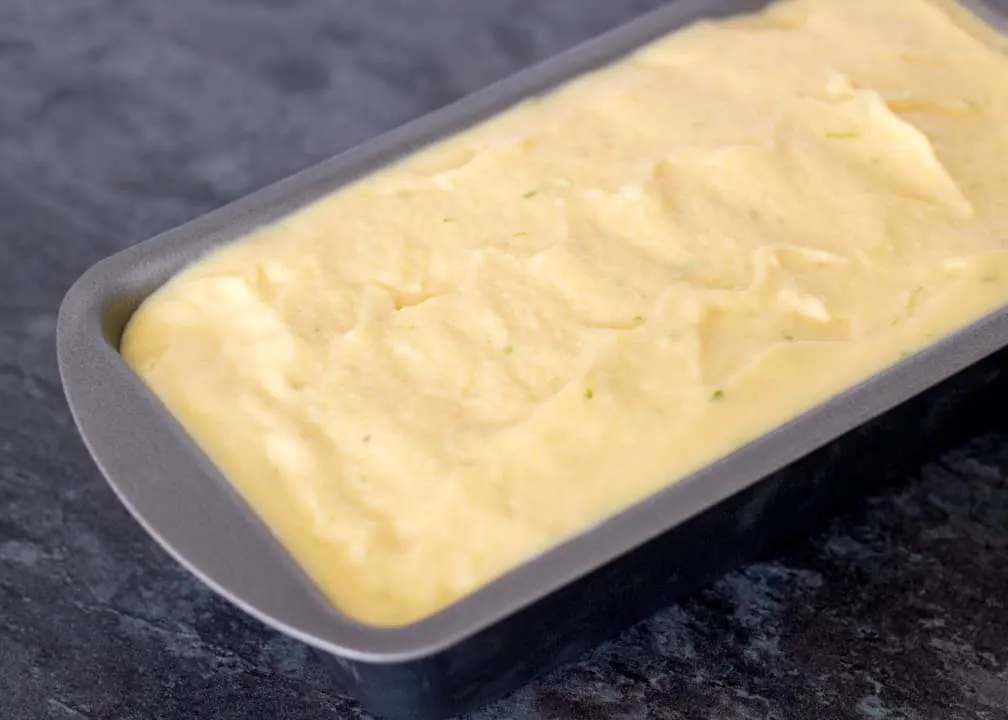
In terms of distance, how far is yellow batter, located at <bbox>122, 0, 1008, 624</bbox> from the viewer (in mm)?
1505

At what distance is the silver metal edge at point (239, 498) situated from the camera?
4.51 ft

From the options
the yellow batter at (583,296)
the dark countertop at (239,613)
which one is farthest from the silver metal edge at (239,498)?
the dark countertop at (239,613)

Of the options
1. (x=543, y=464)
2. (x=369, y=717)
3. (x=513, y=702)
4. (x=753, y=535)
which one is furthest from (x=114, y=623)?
(x=753, y=535)

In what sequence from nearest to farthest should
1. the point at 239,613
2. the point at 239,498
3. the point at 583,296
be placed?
the point at 239,498 < the point at 583,296 < the point at 239,613

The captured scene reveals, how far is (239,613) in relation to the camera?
71.6 inches

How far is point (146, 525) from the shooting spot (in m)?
1.46

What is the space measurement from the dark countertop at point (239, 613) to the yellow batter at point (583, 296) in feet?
1.17

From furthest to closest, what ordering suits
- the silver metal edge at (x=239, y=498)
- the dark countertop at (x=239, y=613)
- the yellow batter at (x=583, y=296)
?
the dark countertop at (x=239, y=613)
the yellow batter at (x=583, y=296)
the silver metal edge at (x=239, y=498)

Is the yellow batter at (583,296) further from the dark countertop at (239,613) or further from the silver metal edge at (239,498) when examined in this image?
the dark countertop at (239,613)

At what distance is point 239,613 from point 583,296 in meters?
0.64

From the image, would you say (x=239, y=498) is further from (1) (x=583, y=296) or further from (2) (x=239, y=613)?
(1) (x=583, y=296)

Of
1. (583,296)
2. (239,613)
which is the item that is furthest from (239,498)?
(583,296)

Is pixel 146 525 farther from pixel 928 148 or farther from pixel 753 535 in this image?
pixel 928 148

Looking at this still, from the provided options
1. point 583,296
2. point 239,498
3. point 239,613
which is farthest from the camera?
point 239,613
